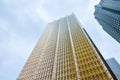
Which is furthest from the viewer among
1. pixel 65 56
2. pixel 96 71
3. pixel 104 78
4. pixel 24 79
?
pixel 65 56

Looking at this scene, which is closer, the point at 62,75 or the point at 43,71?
the point at 62,75

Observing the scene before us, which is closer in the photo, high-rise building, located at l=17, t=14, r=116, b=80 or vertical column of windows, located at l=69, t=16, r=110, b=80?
vertical column of windows, located at l=69, t=16, r=110, b=80

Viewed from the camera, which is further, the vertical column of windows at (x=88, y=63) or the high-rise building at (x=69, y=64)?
the high-rise building at (x=69, y=64)

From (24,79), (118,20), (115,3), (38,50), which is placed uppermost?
(115,3)

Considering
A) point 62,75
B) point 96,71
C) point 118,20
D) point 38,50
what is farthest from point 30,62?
point 118,20

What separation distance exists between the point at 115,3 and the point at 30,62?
80.3m

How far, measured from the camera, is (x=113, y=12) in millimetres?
163250

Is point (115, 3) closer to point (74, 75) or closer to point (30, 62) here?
point (30, 62)

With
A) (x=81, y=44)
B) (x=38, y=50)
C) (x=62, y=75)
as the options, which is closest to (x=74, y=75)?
(x=62, y=75)

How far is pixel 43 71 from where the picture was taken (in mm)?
103625

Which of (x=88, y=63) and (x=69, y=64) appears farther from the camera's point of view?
(x=69, y=64)

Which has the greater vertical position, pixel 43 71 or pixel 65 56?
pixel 65 56

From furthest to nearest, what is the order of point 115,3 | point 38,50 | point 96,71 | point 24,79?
point 115,3, point 38,50, point 24,79, point 96,71

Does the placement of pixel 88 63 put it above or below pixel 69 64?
below
